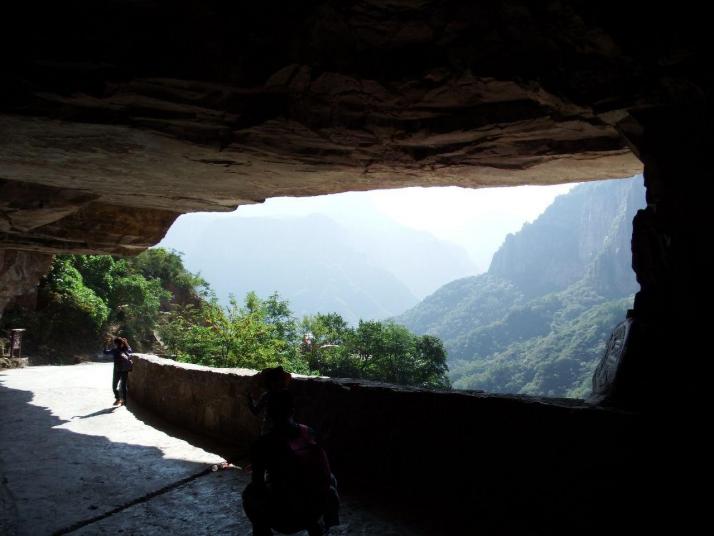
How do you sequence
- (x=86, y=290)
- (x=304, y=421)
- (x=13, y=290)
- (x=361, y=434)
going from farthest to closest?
(x=86, y=290), (x=13, y=290), (x=304, y=421), (x=361, y=434)

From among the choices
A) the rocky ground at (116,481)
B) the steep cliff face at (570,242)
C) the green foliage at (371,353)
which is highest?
the steep cliff face at (570,242)

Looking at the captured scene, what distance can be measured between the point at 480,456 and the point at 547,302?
4142 inches

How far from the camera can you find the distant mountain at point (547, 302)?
68.5 m

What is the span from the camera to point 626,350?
11.0ft

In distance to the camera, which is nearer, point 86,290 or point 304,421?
point 304,421

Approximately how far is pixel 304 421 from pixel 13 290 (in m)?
9.83

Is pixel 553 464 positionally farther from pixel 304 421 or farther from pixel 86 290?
pixel 86 290

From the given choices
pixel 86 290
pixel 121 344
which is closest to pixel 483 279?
pixel 86 290

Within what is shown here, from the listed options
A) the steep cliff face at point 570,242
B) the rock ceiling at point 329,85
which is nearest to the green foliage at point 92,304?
the rock ceiling at point 329,85

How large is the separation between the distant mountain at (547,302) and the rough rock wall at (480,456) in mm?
56841

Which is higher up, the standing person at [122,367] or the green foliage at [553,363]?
the standing person at [122,367]

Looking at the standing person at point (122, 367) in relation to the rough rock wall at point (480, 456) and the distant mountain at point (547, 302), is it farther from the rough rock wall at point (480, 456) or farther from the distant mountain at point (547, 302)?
the distant mountain at point (547, 302)

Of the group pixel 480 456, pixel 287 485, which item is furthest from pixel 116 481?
pixel 480 456

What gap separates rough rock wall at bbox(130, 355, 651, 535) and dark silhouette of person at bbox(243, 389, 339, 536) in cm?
112
